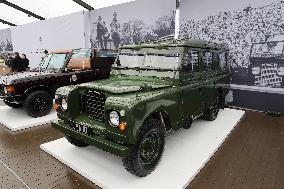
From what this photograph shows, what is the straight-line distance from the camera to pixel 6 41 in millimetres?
19125

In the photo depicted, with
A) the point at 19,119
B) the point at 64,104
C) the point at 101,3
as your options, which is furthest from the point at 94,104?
the point at 101,3

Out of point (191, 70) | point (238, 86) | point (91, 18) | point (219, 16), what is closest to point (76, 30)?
point (91, 18)

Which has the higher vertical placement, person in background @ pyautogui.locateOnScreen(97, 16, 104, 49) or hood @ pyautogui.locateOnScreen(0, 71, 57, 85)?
person in background @ pyautogui.locateOnScreen(97, 16, 104, 49)

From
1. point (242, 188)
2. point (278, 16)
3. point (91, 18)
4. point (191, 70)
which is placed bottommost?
point (242, 188)

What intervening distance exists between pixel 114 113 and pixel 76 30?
10.9 m

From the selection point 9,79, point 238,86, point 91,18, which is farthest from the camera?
point 91,18

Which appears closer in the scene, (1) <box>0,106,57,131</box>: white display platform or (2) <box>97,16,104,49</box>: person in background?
(1) <box>0,106,57,131</box>: white display platform

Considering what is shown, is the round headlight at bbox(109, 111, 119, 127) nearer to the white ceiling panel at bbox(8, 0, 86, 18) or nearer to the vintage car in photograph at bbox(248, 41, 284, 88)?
the vintage car in photograph at bbox(248, 41, 284, 88)

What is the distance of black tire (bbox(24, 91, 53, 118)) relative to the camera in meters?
6.14

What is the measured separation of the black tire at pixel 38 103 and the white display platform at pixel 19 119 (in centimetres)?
16

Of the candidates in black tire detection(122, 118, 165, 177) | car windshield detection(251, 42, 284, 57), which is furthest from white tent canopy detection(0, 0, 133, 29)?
black tire detection(122, 118, 165, 177)

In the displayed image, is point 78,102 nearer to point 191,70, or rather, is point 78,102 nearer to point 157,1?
point 191,70

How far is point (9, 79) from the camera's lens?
6055 mm

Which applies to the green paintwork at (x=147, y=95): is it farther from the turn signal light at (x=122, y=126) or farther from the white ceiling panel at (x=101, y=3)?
the white ceiling panel at (x=101, y=3)
